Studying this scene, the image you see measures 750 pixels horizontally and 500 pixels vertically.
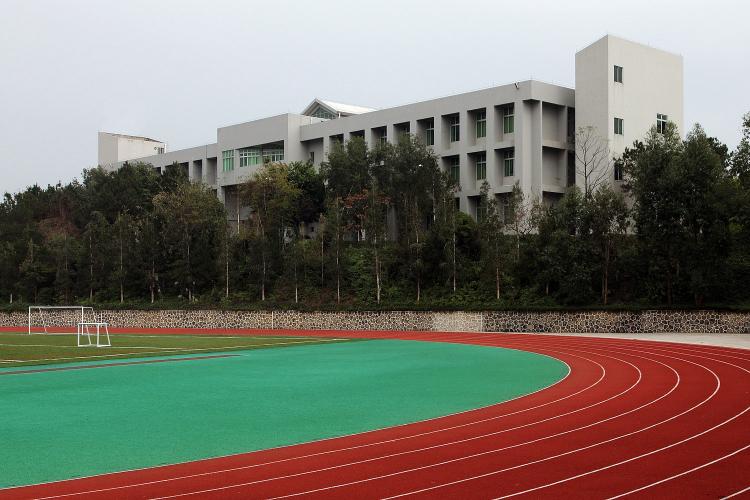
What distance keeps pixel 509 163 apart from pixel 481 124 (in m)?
3.30

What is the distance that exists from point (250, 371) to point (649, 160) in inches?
824

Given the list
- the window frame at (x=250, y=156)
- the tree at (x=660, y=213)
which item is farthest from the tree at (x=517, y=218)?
the window frame at (x=250, y=156)

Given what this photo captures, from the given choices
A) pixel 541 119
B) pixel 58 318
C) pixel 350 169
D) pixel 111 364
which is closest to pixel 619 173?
pixel 541 119

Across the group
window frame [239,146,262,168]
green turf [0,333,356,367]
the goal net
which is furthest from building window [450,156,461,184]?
the goal net

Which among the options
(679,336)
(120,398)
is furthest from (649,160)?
(120,398)

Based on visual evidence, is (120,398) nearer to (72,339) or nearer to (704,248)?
(72,339)

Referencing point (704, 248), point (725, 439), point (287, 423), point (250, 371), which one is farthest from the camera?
point (704, 248)

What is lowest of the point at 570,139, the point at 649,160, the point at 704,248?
the point at 704,248

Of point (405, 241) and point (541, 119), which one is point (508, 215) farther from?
point (541, 119)

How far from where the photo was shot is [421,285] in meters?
40.1

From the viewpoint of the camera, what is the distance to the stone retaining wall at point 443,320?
100 feet

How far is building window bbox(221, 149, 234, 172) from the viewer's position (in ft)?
197

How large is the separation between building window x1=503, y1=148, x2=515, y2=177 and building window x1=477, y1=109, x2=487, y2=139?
6.32ft

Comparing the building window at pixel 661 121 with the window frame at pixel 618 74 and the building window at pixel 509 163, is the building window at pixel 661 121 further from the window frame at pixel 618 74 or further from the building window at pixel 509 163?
the building window at pixel 509 163
